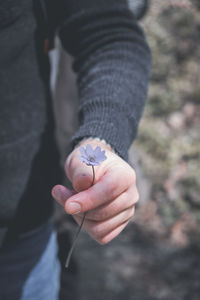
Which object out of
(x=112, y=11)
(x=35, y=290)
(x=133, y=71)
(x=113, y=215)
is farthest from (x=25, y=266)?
(x=112, y=11)

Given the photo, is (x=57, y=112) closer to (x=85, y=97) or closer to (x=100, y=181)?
(x=85, y=97)

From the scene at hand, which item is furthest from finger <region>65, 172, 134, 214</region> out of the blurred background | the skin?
the blurred background

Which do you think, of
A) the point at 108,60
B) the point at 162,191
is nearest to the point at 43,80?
the point at 108,60

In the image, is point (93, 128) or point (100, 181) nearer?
point (100, 181)

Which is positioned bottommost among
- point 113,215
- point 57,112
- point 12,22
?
point 57,112

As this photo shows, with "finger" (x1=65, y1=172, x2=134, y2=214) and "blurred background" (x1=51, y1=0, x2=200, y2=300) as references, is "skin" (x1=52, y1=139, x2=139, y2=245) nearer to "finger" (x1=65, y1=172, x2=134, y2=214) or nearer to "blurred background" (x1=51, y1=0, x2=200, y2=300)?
"finger" (x1=65, y1=172, x2=134, y2=214)

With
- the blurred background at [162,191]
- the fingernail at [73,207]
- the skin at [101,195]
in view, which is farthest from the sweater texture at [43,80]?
the blurred background at [162,191]

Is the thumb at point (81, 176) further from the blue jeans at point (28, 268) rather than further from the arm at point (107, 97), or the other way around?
the blue jeans at point (28, 268)

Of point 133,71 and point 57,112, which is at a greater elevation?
point 133,71
